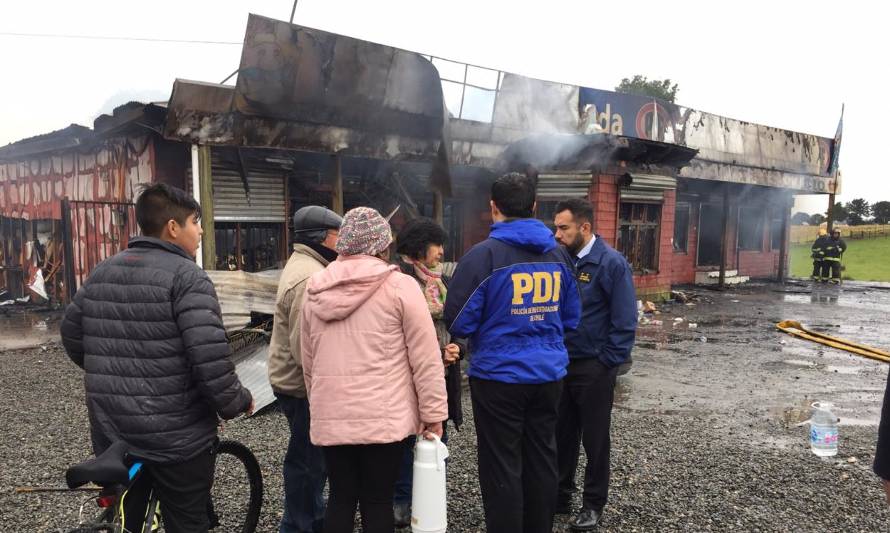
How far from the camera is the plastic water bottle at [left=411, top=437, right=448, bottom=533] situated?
2.47m

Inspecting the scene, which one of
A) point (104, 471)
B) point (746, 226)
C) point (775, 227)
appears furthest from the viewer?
point (775, 227)

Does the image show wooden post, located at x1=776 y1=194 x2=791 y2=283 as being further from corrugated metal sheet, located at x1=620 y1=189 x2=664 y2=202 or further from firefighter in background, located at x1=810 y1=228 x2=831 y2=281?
corrugated metal sheet, located at x1=620 y1=189 x2=664 y2=202

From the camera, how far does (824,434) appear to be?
4473mm

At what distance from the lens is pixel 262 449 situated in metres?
4.49

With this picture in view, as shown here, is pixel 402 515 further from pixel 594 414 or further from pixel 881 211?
pixel 881 211

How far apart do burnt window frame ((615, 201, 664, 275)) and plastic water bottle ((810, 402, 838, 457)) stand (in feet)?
28.4

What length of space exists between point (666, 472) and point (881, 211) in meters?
69.2

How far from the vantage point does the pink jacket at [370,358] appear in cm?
231

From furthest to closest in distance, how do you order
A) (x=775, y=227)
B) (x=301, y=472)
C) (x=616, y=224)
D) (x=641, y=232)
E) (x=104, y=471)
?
(x=775, y=227)
(x=641, y=232)
(x=616, y=224)
(x=301, y=472)
(x=104, y=471)

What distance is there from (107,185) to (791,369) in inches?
450

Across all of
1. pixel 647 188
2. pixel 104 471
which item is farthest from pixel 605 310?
pixel 647 188

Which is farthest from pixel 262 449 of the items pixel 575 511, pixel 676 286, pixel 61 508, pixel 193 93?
pixel 676 286

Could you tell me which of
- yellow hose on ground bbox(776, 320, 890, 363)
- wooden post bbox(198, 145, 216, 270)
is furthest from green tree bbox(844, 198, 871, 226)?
wooden post bbox(198, 145, 216, 270)

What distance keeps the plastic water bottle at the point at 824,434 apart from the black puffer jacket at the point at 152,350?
4440 millimetres
